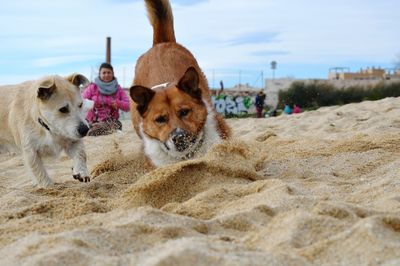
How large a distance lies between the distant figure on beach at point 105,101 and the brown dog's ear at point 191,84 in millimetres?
4565

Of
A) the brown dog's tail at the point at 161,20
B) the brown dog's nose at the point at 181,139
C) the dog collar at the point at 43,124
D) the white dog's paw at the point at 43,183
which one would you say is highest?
the brown dog's tail at the point at 161,20

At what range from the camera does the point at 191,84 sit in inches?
200

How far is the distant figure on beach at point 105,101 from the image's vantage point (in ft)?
31.5

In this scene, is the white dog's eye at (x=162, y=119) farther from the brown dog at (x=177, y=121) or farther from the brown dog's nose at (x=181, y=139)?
the brown dog's nose at (x=181, y=139)

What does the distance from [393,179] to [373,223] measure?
1.67 metres


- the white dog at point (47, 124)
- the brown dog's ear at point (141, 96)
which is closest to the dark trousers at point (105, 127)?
the white dog at point (47, 124)

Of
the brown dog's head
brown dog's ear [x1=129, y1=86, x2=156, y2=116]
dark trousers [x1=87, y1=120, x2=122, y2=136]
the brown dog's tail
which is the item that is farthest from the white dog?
dark trousers [x1=87, y1=120, x2=122, y2=136]

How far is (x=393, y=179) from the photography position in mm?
4129

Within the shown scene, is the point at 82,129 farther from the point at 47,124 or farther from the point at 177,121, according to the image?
the point at 177,121

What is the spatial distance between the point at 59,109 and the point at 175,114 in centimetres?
121

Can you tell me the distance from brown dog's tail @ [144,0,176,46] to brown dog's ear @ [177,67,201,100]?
2.13m

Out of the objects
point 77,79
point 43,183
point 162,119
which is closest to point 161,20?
point 77,79

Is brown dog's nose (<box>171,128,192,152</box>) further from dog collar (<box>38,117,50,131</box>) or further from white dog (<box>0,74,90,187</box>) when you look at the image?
dog collar (<box>38,117,50,131</box>)

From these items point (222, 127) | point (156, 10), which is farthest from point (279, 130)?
point (222, 127)
